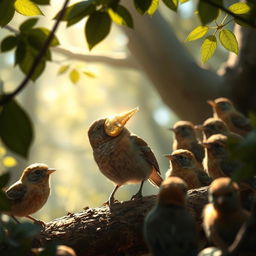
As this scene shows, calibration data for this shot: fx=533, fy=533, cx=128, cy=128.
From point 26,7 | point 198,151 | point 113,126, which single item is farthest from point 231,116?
point 26,7

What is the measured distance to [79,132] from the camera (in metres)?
24.5

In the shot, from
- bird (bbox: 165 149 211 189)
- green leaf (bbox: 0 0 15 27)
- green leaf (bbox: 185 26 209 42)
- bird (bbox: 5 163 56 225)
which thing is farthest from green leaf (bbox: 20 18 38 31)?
bird (bbox: 165 149 211 189)

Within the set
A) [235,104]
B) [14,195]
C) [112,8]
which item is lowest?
[235,104]

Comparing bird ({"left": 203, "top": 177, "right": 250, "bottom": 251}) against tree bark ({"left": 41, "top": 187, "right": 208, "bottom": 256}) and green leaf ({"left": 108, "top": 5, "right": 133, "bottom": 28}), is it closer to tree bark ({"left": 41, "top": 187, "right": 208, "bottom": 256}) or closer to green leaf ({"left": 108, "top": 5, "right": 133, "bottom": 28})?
green leaf ({"left": 108, "top": 5, "right": 133, "bottom": 28})

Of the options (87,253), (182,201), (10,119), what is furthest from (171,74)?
(10,119)

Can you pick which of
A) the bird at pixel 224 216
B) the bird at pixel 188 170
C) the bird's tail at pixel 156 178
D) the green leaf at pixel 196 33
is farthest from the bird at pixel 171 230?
the bird at pixel 188 170

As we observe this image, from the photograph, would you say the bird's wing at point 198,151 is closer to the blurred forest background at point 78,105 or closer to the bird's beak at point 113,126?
the bird's beak at point 113,126

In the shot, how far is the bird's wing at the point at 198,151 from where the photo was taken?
452 centimetres

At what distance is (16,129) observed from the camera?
1.19 metres

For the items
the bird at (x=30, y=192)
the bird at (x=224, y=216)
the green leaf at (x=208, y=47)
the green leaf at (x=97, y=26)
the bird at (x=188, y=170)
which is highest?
the green leaf at (x=97, y=26)

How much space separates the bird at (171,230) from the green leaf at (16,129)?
0.63 m

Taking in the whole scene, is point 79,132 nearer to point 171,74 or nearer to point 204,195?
point 171,74

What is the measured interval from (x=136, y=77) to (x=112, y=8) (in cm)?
2237

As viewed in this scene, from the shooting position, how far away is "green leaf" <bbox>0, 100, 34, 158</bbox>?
3.86 ft
